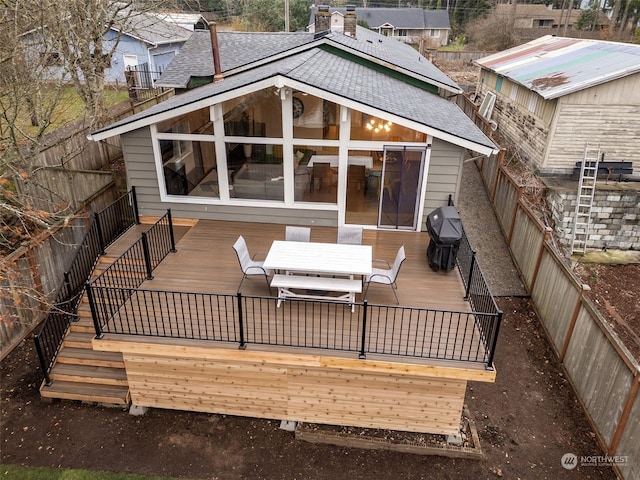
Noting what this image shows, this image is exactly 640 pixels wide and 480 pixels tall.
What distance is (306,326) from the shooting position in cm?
627

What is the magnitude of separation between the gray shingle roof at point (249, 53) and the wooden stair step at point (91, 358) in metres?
7.63

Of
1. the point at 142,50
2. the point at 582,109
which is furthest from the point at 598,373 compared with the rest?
the point at 142,50

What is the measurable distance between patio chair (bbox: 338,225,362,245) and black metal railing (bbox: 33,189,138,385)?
4509 mm

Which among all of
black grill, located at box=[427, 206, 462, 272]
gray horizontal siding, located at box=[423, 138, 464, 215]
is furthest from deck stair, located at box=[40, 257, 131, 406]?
gray horizontal siding, located at box=[423, 138, 464, 215]

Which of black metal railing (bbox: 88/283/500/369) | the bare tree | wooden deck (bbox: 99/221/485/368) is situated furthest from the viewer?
the bare tree

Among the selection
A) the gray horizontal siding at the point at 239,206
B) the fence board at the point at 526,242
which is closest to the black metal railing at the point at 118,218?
the gray horizontal siding at the point at 239,206

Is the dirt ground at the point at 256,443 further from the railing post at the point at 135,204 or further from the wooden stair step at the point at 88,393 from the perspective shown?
the railing post at the point at 135,204

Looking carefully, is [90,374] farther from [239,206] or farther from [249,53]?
[249,53]

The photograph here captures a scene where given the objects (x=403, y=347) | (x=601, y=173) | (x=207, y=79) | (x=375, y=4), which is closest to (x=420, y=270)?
(x=403, y=347)

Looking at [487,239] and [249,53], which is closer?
[487,239]

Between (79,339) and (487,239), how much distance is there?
32.2ft

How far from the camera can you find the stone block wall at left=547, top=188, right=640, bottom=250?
489 inches

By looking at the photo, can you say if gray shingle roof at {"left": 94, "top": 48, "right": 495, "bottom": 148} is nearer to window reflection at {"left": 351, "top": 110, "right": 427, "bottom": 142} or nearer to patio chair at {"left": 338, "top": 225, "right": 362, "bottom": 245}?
window reflection at {"left": 351, "top": 110, "right": 427, "bottom": 142}

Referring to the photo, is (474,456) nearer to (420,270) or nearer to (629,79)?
(420,270)
